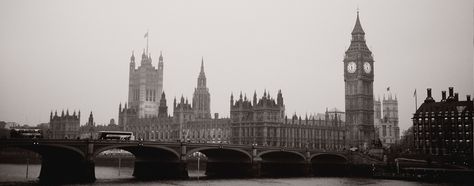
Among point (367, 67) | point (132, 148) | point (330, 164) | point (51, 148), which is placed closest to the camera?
point (51, 148)

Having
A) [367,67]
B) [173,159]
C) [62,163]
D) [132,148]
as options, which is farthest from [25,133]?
[367,67]

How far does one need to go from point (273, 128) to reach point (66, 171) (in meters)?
64.3

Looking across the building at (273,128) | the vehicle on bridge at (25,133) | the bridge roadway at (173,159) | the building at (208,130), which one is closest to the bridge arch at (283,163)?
the bridge roadway at (173,159)

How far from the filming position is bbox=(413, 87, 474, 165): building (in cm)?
11806

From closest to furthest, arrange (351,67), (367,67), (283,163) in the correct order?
(283,163) < (367,67) < (351,67)

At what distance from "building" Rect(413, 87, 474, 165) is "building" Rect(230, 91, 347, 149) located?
26.6m

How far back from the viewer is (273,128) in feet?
447

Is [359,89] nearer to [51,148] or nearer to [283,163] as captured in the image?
[283,163]

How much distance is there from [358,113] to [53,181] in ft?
318

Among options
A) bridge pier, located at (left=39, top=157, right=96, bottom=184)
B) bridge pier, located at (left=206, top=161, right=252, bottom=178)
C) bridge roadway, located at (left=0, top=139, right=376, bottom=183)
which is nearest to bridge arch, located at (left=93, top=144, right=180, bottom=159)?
bridge roadway, located at (left=0, top=139, right=376, bottom=183)

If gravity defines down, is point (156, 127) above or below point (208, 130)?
above

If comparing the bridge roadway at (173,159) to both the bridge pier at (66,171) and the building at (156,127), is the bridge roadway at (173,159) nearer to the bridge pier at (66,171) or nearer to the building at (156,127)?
the bridge pier at (66,171)

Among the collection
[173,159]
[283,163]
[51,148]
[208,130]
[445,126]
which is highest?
[445,126]

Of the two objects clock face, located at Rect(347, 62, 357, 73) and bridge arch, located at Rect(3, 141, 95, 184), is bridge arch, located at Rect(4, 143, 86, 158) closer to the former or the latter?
bridge arch, located at Rect(3, 141, 95, 184)
